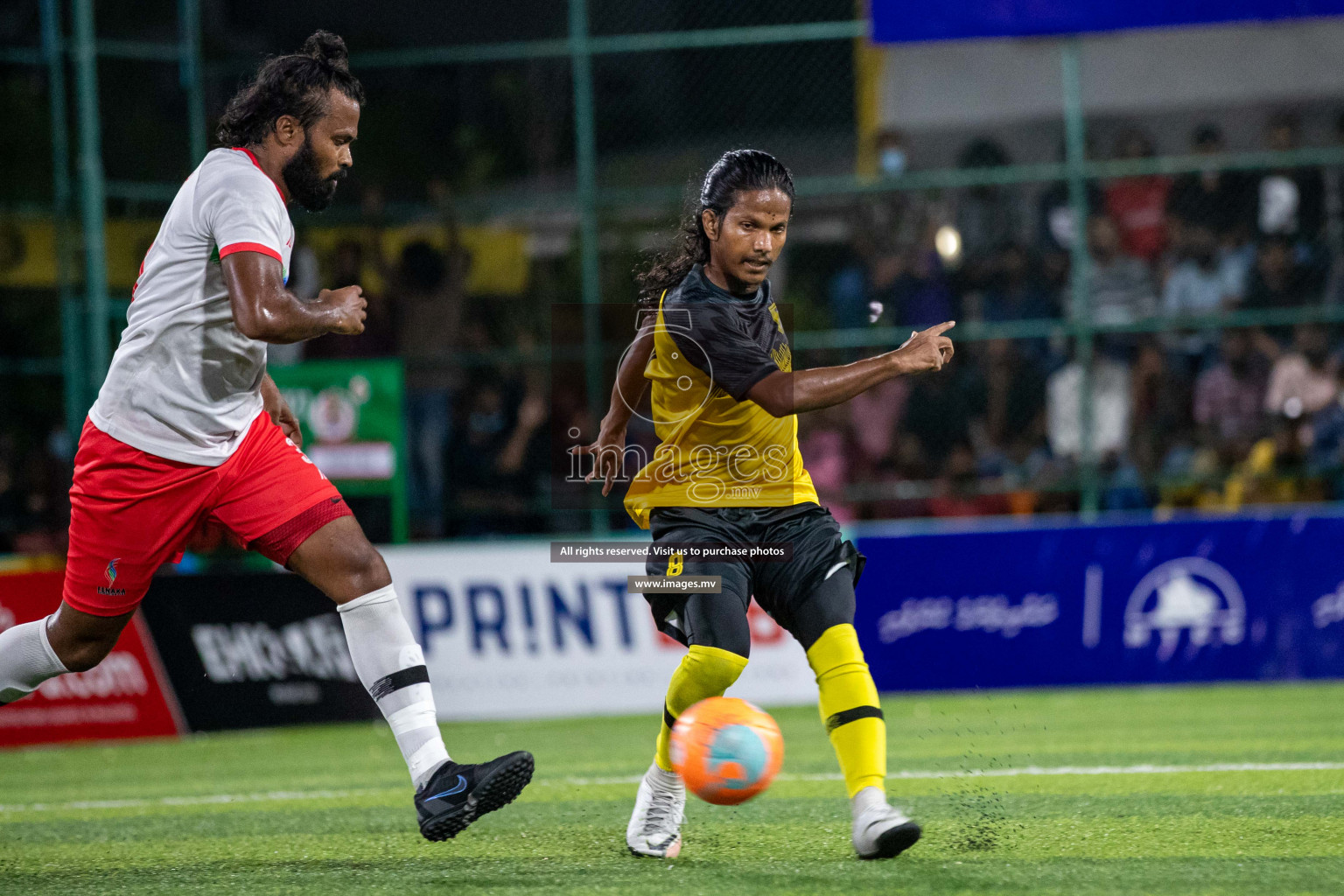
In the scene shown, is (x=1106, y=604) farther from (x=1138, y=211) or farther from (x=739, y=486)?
(x=739, y=486)

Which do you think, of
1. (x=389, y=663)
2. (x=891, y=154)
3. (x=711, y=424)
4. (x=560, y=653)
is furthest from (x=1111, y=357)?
(x=389, y=663)

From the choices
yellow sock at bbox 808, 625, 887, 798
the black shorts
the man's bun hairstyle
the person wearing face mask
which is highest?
the person wearing face mask

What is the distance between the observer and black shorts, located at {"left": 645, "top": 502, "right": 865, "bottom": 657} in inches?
175

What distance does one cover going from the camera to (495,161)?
14.5 meters

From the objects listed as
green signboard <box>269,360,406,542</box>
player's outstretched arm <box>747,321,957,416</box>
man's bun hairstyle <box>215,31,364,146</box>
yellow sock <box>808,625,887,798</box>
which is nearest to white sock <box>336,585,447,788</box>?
A: yellow sock <box>808,625,887,798</box>

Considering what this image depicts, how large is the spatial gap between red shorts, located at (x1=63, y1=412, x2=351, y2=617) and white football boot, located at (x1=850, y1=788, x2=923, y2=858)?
70.6 inches

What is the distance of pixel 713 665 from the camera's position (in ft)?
14.6

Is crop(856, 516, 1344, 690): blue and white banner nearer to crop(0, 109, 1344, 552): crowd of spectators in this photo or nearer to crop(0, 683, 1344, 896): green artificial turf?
crop(0, 109, 1344, 552): crowd of spectators

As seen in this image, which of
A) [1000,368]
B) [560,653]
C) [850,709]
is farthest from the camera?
[1000,368]

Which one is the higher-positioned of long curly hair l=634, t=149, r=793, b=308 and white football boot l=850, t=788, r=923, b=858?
long curly hair l=634, t=149, r=793, b=308

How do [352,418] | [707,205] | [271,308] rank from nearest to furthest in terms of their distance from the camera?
1. [271,308]
2. [707,205]
3. [352,418]

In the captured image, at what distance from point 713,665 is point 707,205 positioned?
144 cm

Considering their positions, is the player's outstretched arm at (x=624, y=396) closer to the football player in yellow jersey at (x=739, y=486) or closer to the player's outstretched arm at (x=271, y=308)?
the football player in yellow jersey at (x=739, y=486)

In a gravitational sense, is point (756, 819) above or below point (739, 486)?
below
